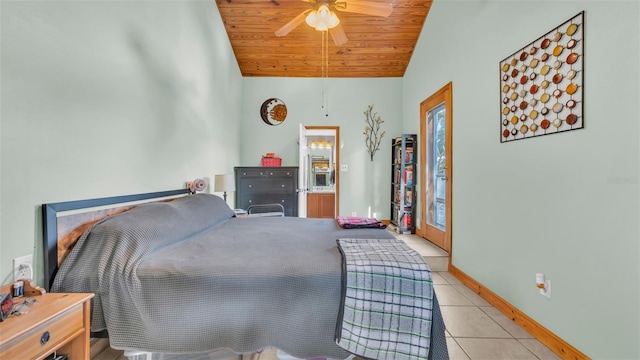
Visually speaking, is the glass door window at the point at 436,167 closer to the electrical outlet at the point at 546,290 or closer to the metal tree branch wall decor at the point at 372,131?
the metal tree branch wall decor at the point at 372,131

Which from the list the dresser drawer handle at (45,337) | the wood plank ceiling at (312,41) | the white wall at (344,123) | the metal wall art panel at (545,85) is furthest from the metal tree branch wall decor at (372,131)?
the dresser drawer handle at (45,337)

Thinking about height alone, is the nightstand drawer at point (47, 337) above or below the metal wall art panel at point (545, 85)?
below

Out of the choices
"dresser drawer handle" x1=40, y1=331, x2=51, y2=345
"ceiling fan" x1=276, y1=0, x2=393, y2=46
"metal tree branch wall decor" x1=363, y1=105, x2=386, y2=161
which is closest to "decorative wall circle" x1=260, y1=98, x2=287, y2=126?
"metal tree branch wall decor" x1=363, y1=105, x2=386, y2=161

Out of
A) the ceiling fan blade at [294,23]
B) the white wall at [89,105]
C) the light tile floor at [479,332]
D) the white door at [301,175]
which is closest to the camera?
the white wall at [89,105]

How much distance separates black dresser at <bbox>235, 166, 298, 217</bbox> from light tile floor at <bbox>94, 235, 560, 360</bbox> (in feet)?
7.80

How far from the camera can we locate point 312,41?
13.0 ft

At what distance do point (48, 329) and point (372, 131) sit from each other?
4.49 meters

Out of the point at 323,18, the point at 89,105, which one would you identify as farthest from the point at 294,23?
the point at 89,105

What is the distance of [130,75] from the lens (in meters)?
1.82

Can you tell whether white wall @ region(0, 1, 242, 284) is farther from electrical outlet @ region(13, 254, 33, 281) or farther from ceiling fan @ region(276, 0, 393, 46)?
ceiling fan @ region(276, 0, 393, 46)

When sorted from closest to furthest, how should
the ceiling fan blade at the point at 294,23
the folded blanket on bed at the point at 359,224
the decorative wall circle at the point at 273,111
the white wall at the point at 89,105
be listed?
the white wall at the point at 89,105, the folded blanket on bed at the point at 359,224, the ceiling fan blade at the point at 294,23, the decorative wall circle at the point at 273,111

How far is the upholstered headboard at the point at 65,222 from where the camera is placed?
126 cm

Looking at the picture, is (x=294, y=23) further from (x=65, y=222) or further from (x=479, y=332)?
(x=479, y=332)

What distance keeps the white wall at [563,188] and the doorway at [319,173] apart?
7.23ft
